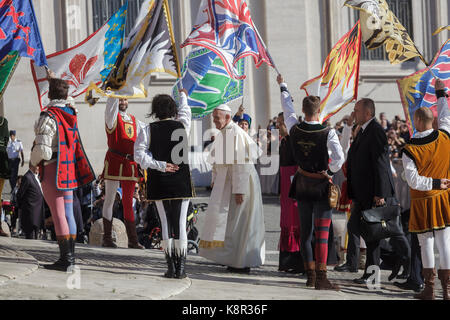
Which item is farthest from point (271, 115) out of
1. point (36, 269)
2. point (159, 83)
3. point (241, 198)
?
point (36, 269)

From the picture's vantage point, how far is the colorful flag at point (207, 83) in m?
10.6

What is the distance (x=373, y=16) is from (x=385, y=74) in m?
16.2

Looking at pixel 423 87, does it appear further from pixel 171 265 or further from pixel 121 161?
pixel 171 265

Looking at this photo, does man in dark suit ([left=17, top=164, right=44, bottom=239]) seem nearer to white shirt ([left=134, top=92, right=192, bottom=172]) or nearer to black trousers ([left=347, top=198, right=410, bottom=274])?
white shirt ([left=134, top=92, right=192, bottom=172])

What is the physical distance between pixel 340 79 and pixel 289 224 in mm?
1938

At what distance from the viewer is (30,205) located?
43.5ft

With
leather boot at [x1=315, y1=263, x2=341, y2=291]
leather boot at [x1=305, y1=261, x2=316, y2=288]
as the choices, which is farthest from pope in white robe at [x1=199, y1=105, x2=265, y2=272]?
leather boot at [x1=315, y1=263, x2=341, y2=291]

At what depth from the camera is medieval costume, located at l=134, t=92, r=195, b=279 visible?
8.29m

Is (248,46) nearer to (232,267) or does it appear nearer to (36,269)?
(232,267)

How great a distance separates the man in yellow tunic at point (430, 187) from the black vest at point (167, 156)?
2191 millimetres

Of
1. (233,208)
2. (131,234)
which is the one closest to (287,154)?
(233,208)

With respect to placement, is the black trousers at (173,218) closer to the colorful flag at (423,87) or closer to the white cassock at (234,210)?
the white cassock at (234,210)

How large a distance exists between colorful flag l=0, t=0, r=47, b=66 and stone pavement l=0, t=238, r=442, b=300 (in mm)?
2240

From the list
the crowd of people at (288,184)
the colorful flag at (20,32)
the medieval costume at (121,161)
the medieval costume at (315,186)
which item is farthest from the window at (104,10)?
the medieval costume at (315,186)
